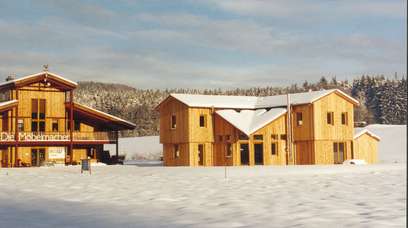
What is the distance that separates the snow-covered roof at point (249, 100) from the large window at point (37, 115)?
12137 millimetres

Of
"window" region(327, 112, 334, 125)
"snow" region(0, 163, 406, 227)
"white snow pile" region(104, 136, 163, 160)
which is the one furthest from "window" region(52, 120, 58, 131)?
"snow" region(0, 163, 406, 227)

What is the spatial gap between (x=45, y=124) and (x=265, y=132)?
19.8 meters

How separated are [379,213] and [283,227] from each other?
110 inches

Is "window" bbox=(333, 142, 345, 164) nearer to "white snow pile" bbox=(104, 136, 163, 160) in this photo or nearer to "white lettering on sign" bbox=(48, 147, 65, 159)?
Answer: "white lettering on sign" bbox=(48, 147, 65, 159)

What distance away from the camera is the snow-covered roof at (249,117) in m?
41.4

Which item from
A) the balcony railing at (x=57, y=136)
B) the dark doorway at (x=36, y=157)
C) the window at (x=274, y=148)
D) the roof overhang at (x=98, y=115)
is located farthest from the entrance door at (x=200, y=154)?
the dark doorway at (x=36, y=157)

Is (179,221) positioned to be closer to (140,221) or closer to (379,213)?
(140,221)

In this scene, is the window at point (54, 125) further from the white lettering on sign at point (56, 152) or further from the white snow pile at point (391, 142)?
the white snow pile at point (391, 142)

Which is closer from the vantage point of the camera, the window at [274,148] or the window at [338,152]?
the window at [274,148]

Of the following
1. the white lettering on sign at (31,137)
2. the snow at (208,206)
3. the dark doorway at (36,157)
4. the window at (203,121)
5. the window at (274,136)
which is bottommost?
the snow at (208,206)

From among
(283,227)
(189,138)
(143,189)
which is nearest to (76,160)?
(189,138)

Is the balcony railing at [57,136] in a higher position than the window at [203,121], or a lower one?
lower

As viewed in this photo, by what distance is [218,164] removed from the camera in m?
43.2

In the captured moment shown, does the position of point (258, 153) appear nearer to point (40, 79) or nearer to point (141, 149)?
point (40, 79)
